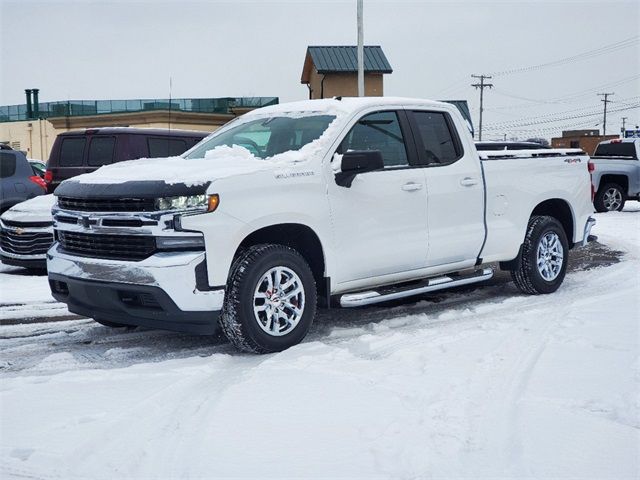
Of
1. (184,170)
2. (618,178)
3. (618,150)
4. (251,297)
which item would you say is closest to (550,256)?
(251,297)

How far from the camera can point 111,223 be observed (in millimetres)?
5324

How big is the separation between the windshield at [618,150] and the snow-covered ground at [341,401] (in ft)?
46.7

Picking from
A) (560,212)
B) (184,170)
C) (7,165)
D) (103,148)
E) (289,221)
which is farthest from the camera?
(7,165)

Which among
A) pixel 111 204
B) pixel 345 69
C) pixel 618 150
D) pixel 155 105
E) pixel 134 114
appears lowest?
pixel 111 204

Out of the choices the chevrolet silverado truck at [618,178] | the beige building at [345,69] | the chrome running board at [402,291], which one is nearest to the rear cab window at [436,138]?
the chrome running board at [402,291]

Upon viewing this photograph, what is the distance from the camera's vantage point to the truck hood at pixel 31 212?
1017 cm

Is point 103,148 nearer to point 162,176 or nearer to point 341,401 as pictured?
point 162,176

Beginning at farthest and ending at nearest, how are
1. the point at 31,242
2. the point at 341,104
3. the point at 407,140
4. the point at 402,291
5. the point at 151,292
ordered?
the point at 31,242 → the point at 407,140 → the point at 341,104 → the point at 402,291 → the point at 151,292

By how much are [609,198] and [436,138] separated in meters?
14.2

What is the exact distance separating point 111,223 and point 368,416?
235 centimetres

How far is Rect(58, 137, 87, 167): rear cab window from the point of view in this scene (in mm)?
12336

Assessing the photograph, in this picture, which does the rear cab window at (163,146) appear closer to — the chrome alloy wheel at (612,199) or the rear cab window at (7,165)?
the rear cab window at (7,165)

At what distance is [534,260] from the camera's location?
305 inches

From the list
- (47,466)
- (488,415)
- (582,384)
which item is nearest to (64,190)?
(47,466)
